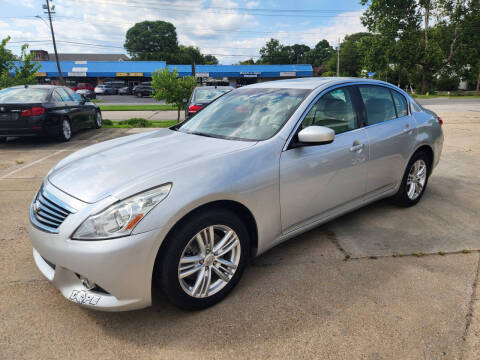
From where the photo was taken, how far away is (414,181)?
4395 millimetres

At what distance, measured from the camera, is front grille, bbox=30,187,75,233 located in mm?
2264

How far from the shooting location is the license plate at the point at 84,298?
7.08ft

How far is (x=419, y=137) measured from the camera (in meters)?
4.21

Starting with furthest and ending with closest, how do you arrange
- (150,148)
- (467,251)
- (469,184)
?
(469,184) → (467,251) → (150,148)

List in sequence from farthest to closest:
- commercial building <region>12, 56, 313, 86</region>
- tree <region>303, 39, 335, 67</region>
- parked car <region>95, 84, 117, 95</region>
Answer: tree <region>303, 39, 335, 67</region> < commercial building <region>12, 56, 313, 86</region> < parked car <region>95, 84, 117, 95</region>

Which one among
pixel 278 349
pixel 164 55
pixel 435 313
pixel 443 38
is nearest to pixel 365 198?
pixel 435 313

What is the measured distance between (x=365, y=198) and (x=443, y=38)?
46.4 metres

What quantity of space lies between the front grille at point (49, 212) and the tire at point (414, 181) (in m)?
3.59

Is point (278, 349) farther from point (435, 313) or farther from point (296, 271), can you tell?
point (435, 313)

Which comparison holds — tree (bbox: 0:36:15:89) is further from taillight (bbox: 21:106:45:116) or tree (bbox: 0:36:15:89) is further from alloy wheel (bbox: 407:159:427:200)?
alloy wheel (bbox: 407:159:427:200)

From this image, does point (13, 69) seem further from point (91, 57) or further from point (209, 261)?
point (91, 57)

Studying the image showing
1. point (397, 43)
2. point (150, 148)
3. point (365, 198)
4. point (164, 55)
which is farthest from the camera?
point (164, 55)

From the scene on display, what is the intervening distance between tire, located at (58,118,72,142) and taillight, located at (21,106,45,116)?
0.69 metres

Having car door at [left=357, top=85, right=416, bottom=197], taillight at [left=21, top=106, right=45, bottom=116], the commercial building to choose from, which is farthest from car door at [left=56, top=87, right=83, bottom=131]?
the commercial building
